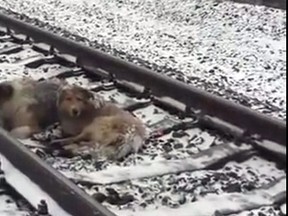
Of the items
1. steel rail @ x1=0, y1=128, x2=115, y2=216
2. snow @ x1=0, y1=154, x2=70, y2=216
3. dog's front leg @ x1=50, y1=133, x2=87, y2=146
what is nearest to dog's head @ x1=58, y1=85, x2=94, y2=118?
dog's front leg @ x1=50, y1=133, x2=87, y2=146

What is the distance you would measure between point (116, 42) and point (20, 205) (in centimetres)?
461

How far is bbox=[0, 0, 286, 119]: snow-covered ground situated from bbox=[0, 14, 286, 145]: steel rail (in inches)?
18.4

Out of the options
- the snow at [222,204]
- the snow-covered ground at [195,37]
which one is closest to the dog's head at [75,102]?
the snow at [222,204]

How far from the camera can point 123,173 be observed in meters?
4.24

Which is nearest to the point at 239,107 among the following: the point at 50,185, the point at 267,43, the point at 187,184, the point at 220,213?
the point at 187,184

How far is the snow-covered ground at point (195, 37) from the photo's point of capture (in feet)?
21.1

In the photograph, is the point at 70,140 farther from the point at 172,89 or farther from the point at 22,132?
the point at 172,89

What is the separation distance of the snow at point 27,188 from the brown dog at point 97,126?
0.49 metres

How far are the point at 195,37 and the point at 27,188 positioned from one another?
4.93 m

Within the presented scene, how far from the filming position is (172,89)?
5.51 meters

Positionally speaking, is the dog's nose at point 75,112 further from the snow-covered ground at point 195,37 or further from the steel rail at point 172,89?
the snow-covered ground at point 195,37

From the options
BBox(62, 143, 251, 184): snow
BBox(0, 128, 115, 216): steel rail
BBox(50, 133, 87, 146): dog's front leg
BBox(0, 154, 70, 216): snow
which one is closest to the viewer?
BBox(0, 128, 115, 216): steel rail

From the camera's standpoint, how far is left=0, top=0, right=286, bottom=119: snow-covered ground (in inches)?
253

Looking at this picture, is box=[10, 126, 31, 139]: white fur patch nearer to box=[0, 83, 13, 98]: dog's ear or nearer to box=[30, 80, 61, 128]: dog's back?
box=[30, 80, 61, 128]: dog's back
